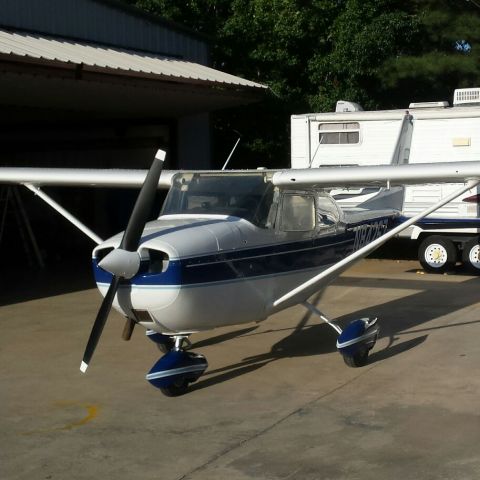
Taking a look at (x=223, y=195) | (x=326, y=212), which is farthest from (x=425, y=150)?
(x=223, y=195)

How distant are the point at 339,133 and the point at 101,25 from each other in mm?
5096

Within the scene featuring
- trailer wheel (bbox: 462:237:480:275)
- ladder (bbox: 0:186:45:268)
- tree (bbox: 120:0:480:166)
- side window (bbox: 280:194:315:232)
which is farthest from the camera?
tree (bbox: 120:0:480:166)

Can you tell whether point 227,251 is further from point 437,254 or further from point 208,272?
point 437,254

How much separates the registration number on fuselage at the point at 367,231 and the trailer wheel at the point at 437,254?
203 inches

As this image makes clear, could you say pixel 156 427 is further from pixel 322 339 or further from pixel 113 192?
pixel 113 192

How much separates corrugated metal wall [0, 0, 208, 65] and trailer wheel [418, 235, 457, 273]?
22.1ft

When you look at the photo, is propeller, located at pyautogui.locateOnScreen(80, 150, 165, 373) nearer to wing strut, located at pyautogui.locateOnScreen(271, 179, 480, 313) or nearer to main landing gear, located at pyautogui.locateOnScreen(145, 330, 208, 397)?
main landing gear, located at pyautogui.locateOnScreen(145, 330, 208, 397)

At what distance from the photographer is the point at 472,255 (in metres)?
15.1

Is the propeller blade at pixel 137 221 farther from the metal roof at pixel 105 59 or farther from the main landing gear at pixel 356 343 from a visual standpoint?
the metal roof at pixel 105 59

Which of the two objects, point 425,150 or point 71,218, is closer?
point 71,218

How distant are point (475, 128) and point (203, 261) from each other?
921cm

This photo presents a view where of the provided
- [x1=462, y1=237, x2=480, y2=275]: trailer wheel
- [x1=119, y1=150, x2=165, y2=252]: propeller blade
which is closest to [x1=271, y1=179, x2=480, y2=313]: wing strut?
[x1=119, y1=150, x2=165, y2=252]: propeller blade

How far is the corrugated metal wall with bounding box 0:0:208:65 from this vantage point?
50.6ft

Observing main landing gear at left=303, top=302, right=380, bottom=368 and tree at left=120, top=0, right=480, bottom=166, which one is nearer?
main landing gear at left=303, top=302, right=380, bottom=368
